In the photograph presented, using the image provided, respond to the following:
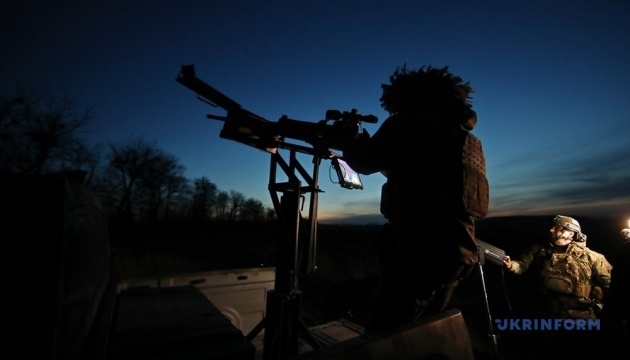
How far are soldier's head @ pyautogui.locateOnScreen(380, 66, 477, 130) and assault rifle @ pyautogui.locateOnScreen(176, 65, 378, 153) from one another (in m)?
0.36

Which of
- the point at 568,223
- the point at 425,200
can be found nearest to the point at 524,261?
the point at 568,223

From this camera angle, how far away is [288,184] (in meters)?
2.74

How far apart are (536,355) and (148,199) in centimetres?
5573

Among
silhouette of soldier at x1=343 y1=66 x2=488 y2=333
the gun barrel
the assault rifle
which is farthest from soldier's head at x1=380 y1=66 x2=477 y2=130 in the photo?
the gun barrel

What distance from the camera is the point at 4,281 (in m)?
0.91

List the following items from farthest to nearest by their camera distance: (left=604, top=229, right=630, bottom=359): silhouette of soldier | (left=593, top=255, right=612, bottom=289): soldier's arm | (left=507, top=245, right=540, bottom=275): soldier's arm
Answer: (left=507, top=245, right=540, bottom=275): soldier's arm → (left=593, top=255, right=612, bottom=289): soldier's arm → (left=604, top=229, right=630, bottom=359): silhouette of soldier

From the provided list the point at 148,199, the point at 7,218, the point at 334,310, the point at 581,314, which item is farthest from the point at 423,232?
the point at 148,199

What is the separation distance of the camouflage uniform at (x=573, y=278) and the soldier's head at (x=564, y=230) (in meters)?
0.11

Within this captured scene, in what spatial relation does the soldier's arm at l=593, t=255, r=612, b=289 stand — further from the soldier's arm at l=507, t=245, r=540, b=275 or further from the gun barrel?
the gun barrel

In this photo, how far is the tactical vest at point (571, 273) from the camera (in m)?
4.72

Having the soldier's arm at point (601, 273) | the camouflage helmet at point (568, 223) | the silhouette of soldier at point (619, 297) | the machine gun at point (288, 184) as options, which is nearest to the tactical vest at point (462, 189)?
the machine gun at point (288, 184)

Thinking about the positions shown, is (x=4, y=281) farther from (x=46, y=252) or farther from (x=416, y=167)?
(x=416, y=167)
